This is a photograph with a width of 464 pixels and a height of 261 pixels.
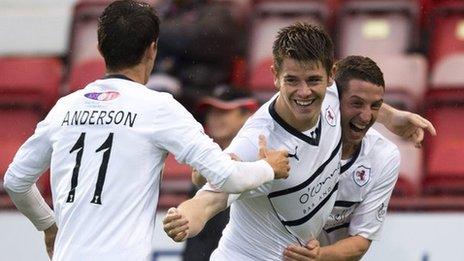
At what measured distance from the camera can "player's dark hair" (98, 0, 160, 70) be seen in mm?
4660

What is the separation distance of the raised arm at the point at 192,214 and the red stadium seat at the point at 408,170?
112 inches

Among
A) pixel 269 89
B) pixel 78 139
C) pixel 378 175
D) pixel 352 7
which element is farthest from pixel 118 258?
pixel 352 7

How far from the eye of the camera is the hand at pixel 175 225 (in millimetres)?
4531

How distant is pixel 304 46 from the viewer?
5.03 meters

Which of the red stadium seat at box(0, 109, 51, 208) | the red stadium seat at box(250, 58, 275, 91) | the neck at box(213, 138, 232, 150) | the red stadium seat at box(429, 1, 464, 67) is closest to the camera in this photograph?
the neck at box(213, 138, 232, 150)

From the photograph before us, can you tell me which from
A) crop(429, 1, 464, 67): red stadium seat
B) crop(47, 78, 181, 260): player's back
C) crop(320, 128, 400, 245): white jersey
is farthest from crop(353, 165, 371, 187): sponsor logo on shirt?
crop(429, 1, 464, 67): red stadium seat

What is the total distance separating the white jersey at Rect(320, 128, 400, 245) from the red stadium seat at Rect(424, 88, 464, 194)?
1.95 m

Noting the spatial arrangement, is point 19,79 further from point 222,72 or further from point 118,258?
point 118,258

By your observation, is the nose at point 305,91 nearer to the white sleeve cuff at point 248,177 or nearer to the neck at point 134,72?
the white sleeve cuff at point 248,177

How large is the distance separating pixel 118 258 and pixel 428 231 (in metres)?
2.95

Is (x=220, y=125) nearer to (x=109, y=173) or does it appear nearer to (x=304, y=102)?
(x=304, y=102)

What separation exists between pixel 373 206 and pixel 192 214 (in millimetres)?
1199

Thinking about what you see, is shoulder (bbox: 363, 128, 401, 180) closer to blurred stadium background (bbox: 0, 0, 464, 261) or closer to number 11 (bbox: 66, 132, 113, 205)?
number 11 (bbox: 66, 132, 113, 205)

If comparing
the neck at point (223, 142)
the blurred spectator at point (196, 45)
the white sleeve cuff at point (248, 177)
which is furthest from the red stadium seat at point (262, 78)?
Result: the white sleeve cuff at point (248, 177)
